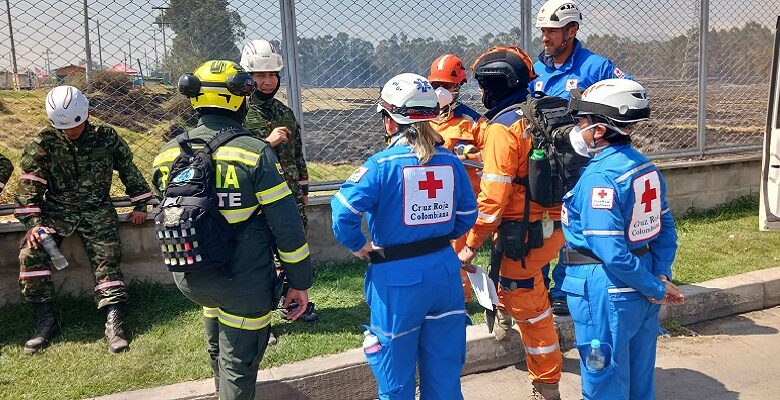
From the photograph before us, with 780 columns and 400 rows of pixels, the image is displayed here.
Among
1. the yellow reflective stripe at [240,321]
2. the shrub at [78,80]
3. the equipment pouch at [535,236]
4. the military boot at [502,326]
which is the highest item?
the shrub at [78,80]

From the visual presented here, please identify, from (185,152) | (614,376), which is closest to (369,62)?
(185,152)

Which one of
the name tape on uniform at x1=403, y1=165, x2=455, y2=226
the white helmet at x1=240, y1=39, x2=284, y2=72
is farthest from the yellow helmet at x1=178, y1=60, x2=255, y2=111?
the white helmet at x1=240, y1=39, x2=284, y2=72

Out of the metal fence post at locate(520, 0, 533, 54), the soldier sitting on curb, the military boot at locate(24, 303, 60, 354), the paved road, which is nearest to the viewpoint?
the paved road

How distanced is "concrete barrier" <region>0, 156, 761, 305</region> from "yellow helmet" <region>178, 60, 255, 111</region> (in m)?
2.55

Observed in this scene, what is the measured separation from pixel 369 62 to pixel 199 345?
3.08m

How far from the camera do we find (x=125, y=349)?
14.0 ft

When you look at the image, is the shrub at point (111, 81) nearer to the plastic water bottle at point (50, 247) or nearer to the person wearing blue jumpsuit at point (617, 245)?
the plastic water bottle at point (50, 247)

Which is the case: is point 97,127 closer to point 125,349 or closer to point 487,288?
point 125,349

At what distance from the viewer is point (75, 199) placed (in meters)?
4.58

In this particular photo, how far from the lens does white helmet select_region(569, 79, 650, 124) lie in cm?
281

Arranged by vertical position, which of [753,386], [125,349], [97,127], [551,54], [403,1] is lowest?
[753,386]

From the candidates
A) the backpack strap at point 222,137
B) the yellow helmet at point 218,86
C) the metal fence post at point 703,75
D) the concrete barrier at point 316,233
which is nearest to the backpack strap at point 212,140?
the backpack strap at point 222,137

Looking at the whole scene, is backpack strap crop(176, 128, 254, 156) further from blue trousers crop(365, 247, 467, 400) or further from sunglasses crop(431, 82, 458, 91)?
sunglasses crop(431, 82, 458, 91)

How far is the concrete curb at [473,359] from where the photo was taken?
3.77 metres
